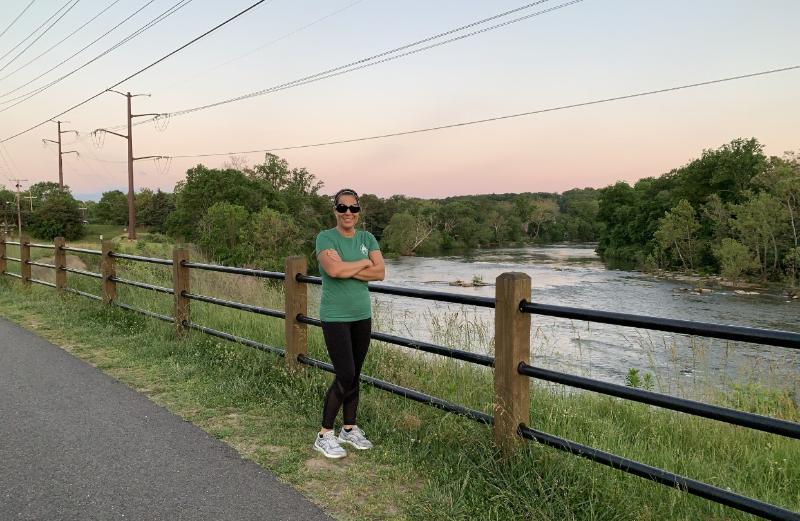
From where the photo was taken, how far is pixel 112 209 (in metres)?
139

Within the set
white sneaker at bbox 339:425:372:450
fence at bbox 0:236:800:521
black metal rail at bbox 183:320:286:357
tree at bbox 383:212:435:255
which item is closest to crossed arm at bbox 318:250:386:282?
fence at bbox 0:236:800:521

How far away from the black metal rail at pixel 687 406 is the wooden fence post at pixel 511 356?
8 centimetres

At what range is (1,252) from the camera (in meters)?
14.0

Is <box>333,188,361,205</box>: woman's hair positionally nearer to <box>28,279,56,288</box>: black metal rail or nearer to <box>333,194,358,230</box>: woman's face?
<box>333,194,358,230</box>: woman's face

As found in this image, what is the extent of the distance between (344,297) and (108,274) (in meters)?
6.56

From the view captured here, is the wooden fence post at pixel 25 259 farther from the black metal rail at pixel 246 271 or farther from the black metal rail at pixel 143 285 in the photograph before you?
the black metal rail at pixel 246 271

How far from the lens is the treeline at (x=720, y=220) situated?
5775 centimetres

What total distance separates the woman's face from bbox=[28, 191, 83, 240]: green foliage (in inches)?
3575

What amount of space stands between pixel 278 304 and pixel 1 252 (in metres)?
8.19

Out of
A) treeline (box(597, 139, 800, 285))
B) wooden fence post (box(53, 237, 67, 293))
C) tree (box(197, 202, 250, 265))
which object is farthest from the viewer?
tree (box(197, 202, 250, 265))

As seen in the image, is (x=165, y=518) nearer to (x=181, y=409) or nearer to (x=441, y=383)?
(x=181, y=409)

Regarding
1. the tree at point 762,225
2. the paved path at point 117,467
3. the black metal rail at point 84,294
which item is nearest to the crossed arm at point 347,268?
the paved path at point 117,467

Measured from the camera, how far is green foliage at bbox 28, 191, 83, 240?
272 feet

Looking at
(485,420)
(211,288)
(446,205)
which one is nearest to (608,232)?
(446,205)
